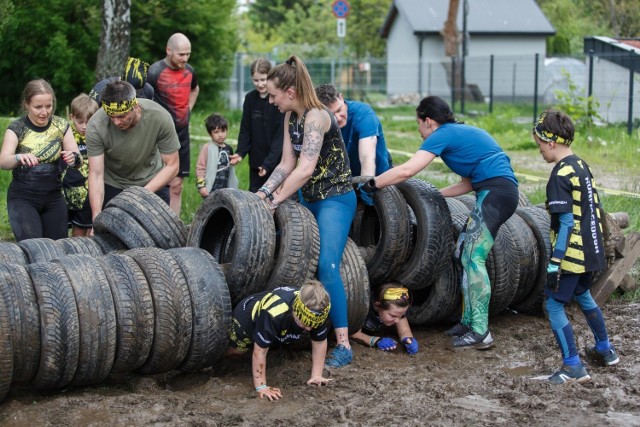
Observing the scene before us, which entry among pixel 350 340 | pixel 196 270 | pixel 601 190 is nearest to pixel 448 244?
pixel 350 340

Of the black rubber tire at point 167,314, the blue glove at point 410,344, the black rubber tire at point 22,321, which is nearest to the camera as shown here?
the black rubber tire at point 22,321

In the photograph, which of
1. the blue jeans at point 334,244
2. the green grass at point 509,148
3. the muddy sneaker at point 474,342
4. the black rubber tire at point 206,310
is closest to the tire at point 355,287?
the blue jeans at point 334,244

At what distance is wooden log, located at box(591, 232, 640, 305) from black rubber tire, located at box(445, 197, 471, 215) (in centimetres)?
141

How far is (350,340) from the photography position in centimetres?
729

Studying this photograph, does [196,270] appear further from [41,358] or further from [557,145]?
[557,145]

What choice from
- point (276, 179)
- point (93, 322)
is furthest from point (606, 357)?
point (93, 322)

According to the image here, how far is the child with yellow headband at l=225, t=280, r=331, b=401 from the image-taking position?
5852mm

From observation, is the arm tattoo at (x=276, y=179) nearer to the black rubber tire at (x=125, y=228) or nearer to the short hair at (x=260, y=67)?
the black rubber tire at (x=125, y=228)

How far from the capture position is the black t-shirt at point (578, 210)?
20.6 ft

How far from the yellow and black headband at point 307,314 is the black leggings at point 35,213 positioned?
317cm

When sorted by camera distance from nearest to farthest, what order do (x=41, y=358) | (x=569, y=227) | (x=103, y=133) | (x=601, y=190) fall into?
(x=41, y=358)
(x=569, y=227)
(x=103, y=133)
(x=601, y=190)

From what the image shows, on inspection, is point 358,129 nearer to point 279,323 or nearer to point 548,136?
point 548,136

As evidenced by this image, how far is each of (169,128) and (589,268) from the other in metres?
3.88

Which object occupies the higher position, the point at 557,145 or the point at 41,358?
the point at 557,145
